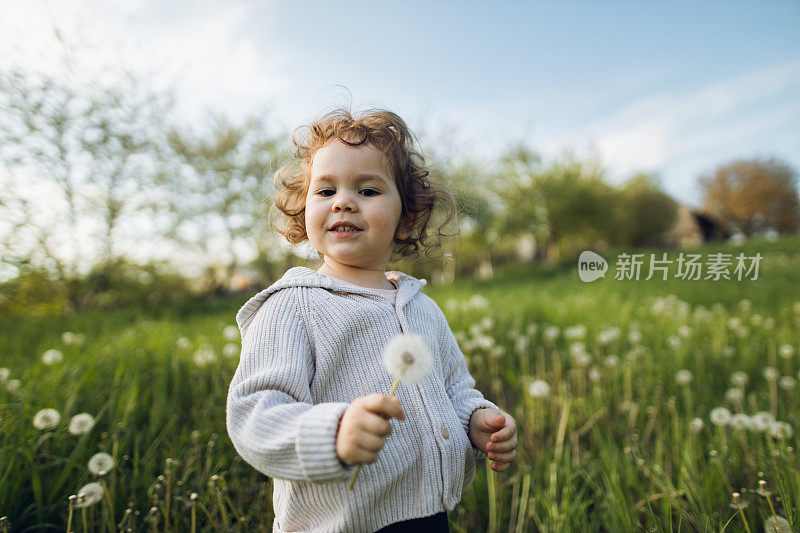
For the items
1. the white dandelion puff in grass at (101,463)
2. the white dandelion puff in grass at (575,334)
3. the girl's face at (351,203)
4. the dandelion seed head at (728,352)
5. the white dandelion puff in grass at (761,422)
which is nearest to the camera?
the girl's face at (351,203)

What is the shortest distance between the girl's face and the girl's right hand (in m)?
0.51

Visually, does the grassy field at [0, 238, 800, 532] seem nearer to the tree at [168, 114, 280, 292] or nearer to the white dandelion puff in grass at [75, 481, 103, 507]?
the white dandelion puff in grass at [75, 481, 103, 507]

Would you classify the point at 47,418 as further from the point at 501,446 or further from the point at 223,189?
the point at 223,189

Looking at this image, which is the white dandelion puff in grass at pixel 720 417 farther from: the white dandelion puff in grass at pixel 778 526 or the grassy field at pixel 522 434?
the white dandelion puff in grass at pixel 778 526

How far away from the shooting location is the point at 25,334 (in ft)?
13.1

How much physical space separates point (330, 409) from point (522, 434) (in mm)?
2149

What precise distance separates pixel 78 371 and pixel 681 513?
3.06 m

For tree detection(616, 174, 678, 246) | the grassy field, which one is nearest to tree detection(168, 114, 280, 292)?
the grassy field

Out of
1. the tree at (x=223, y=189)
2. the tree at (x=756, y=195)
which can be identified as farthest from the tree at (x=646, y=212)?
the tree at (x=223, y=189)

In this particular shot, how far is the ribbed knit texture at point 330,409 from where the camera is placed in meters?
0.96

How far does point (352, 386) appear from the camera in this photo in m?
1.18

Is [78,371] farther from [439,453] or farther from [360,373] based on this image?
[439,453]

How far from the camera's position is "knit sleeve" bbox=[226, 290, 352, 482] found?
0.91 metres

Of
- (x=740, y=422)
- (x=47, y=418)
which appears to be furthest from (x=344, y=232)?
(x=740, y=422)
